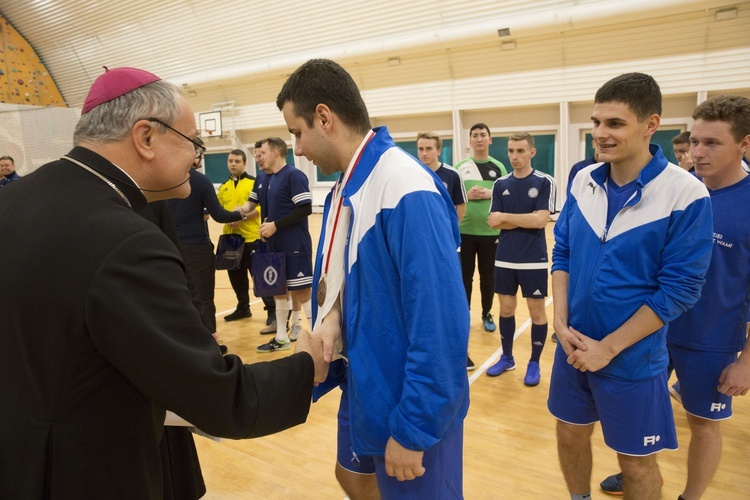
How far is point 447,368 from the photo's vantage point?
4.39 ft

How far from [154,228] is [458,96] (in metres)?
12.6

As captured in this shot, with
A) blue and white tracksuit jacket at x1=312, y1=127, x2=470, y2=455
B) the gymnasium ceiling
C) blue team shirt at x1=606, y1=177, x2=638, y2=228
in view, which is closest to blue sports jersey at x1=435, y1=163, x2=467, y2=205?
blue team shirt at x1=606, y1=177, x2=638, y2=228

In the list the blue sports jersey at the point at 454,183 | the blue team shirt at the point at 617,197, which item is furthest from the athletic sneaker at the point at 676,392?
the blue team shirt at the point at 617,197

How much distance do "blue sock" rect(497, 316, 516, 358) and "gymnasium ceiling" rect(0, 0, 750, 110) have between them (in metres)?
8.39

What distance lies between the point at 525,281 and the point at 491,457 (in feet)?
5.46

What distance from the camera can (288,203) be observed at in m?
4.99

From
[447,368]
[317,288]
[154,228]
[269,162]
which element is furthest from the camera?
[269,162]

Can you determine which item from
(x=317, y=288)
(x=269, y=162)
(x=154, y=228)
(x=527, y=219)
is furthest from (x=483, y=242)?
(x=154, y=228)

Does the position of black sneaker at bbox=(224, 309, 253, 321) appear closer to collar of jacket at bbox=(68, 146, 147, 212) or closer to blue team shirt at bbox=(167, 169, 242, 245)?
blue team shirt at bbox=(167, 169, 242, 245)

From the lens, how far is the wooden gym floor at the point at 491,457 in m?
2.76

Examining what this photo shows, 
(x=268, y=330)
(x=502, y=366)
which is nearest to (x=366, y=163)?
(x=502, y=366)

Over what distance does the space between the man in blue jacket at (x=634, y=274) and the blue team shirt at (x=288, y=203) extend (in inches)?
132

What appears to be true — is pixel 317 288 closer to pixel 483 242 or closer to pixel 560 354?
pixel 560 354

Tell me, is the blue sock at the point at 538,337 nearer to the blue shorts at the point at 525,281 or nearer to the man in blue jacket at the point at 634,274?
the blue shorts at the point at 525,281
